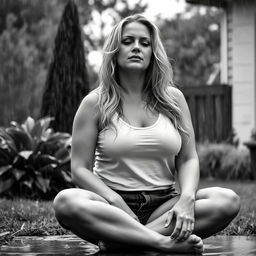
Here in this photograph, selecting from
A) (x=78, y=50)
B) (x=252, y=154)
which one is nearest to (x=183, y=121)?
(x=78, y=50)

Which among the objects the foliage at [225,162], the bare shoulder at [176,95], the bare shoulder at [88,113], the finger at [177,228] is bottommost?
the foliage at [225,162]

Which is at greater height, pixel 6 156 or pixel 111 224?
pixel 111 224

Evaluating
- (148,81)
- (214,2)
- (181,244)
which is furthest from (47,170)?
(214,2)

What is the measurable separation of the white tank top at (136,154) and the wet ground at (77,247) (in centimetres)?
39

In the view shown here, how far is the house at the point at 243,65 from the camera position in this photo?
1166 centimetres

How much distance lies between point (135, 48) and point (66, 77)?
507cm

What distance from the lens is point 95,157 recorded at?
3.80 metres

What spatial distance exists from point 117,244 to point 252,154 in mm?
6882

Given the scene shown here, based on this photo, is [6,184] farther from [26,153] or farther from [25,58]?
[25,58]

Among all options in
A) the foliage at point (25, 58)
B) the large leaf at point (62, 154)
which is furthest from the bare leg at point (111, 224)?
the foliage at point (25, 58)

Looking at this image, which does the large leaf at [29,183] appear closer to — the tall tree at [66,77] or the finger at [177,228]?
the tall tree at [66,77]

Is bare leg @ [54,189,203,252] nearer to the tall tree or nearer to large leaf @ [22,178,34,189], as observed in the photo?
large leaf @ [22,178,34,189]

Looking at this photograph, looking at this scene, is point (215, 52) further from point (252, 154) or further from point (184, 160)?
point (184, 160)

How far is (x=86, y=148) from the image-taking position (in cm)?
354
